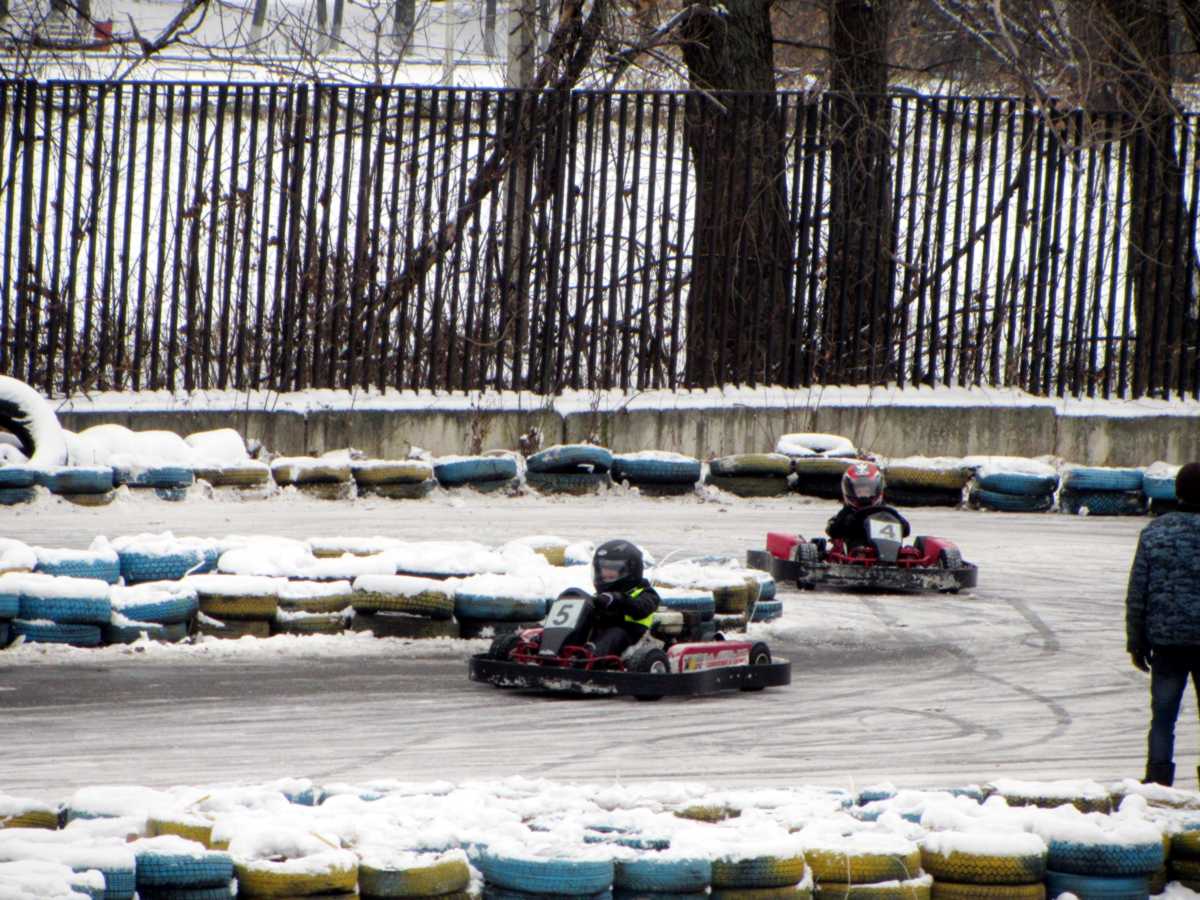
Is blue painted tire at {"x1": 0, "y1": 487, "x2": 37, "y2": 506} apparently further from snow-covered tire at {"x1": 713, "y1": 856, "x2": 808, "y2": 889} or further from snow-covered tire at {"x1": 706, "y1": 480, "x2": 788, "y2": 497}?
snow-covered tire at {"x1": 713, "y1": 856, "x2": 808, "y2": 889}

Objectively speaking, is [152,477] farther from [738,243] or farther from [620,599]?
[620,599]

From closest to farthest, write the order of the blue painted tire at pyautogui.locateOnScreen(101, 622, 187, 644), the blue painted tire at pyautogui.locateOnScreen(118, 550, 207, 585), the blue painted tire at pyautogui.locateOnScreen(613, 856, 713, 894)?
1. the blue painted tire at pyautogui.locateOnScreen(613, 856, 713, 894)
2. the blue painted tire at pyautogui.locateOnScreen(101, 622, 187, 644)
3. the blue painted tire at pyautogui.locateOnScreen(118, 550, 207, 585)

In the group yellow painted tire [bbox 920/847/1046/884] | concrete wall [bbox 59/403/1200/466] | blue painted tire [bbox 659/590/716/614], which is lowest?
yellow painted tire [bbox 920/847/1046/884]

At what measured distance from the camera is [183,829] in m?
4.55

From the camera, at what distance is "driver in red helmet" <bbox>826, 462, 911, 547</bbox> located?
A: 34.0 ft

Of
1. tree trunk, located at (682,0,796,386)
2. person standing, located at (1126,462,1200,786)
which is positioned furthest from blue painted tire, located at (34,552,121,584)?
tree trunk, located at (682,0,796,386)

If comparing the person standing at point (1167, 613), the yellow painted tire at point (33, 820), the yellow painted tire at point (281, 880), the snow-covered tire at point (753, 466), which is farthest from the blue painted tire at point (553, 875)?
the snow-covered tire at point (753, 466)

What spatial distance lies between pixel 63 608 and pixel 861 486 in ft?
15.2

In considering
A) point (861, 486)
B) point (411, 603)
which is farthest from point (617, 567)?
point (861, 486)

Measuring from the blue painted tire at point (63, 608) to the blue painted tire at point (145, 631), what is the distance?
130 mm

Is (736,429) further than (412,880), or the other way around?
(736,429)

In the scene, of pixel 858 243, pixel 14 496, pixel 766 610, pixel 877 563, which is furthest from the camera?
pixel 858 243

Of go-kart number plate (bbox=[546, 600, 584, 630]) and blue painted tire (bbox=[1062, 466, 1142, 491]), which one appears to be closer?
go-kart number plate (bbox=[546, 600, 584, 630])

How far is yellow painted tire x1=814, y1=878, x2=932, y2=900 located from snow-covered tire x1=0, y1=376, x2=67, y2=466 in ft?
28.6
